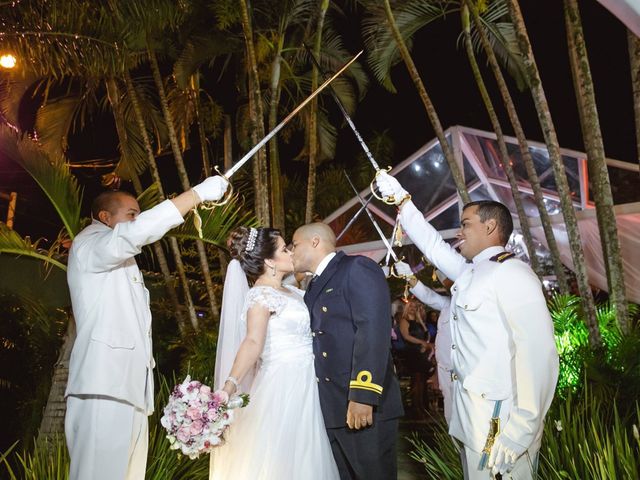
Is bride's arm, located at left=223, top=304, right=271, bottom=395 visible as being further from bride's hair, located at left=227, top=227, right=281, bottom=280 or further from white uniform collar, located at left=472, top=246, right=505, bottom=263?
white uniform collar, located at left=472, top=246, right=505, bottom=263

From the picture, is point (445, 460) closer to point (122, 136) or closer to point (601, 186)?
point (601, 186)

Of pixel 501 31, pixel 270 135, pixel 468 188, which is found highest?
pixel 501 31

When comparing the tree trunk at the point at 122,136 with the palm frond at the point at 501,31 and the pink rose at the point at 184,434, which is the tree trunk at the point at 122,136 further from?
the pink rose at the point at 184,434

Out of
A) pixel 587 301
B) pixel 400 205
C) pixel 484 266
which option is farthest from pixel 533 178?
pixel 484 266

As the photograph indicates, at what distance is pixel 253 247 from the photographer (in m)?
5.00

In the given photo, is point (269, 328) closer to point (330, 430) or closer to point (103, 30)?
point (330, 430)

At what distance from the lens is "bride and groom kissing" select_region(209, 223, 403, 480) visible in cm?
414

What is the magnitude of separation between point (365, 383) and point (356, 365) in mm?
128

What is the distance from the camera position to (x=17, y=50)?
6.62m

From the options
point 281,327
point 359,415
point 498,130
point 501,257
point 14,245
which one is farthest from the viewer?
point 498,130

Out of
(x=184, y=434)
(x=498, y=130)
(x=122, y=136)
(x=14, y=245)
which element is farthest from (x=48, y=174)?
(x=498, y=130)

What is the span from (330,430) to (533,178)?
7819 millimetres

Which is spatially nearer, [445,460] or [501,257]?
[501,257]

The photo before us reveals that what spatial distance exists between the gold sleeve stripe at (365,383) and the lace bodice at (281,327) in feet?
2.40
